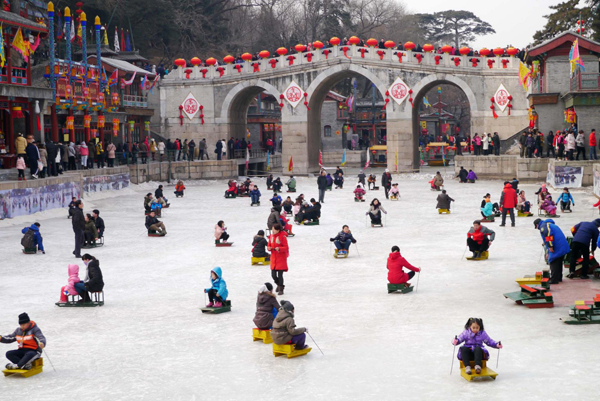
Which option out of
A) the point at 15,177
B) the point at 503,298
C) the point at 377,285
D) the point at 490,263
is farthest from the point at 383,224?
the point at 15,177

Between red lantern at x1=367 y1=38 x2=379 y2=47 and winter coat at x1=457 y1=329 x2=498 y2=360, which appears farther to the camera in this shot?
red lantern at x1=367 y1=38 x2=379 y2=47

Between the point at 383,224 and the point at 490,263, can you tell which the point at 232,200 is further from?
the point at 490,263

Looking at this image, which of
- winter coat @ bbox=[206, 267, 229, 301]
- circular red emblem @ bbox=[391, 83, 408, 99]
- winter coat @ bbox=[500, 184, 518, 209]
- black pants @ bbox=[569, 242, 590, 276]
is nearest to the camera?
winter coat @ bbox=[206, 267, 229, 301]

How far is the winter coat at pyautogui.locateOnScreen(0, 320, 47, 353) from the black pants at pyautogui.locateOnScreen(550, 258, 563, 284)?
9549 mm

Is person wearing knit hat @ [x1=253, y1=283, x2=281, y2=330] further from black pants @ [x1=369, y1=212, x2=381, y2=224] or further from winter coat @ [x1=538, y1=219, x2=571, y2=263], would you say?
black pants @ [x1=369, y1=212, x2=381, y2=224]

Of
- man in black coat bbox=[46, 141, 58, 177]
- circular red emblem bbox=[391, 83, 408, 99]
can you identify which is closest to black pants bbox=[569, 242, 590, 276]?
man in black coat bbox=[46, 141, 58, 177]

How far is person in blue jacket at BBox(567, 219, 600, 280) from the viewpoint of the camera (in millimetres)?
15586

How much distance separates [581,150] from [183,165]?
78.1 feet

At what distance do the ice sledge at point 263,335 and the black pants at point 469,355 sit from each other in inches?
124

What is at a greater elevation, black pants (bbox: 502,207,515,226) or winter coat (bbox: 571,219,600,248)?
winter coat (bbox: 571,219,600,248)

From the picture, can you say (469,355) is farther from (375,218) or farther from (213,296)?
(375,218)

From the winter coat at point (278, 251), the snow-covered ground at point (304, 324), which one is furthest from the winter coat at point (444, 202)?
the winter coat at point (278, 251)

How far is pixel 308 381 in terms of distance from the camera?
404 inches

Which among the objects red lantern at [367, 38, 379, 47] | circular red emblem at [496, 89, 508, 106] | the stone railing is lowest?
circular red emblem at [496, 89, 508, 106]
